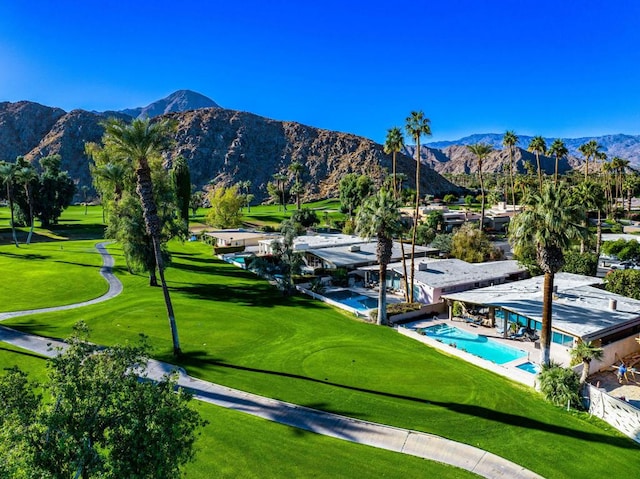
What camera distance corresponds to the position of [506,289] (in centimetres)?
3803

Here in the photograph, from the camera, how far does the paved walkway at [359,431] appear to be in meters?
17.6

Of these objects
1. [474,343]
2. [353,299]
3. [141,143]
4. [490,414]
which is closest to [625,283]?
[474,343]

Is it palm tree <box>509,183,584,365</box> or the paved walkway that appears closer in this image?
the paved walkway

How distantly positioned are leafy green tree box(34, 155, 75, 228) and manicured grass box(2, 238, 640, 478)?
1963 inches

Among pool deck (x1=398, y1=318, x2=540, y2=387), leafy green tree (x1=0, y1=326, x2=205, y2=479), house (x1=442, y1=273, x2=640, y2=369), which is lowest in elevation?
pool deck (x1=398, y1=318, x2=540, y2=387)

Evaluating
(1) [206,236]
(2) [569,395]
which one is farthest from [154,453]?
(1) [206,236]

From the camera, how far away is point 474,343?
33031 mm

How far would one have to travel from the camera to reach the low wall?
67.1 ft

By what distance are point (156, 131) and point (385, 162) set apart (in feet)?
587

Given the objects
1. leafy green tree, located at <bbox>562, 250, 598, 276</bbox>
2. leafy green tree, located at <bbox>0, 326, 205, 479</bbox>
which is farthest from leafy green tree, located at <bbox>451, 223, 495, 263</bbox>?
leafy green tree, located at <bbox>0, 326, 205, 479</bbox>

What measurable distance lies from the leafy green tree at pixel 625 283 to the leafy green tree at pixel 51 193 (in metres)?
85.3

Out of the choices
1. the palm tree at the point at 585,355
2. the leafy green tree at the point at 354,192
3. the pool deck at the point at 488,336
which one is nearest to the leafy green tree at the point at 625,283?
the pool deck at the point at 488,336

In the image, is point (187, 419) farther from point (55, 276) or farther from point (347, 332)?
point (55, 276)

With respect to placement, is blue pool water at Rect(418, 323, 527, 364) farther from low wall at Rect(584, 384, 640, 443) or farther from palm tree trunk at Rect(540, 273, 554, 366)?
low wall at Rect(584, 384, 640, 443)
